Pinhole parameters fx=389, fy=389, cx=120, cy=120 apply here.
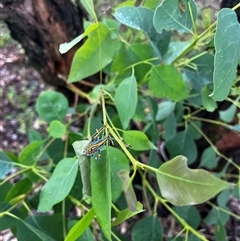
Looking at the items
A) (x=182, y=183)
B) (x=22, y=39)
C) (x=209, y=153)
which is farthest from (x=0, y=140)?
(x=182, y=183)

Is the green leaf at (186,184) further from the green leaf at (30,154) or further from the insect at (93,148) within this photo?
the green leaf at (30,154)

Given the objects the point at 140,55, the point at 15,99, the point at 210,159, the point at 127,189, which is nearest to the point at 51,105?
the point at 140,55

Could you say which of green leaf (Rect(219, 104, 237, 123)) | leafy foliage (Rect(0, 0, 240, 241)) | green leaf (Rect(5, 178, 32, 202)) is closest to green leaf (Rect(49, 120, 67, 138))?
leafy foliage (Rect(0, 0, 240, 241))

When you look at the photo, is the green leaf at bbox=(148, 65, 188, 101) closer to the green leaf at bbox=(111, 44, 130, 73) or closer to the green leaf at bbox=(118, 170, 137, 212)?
the green leaf at bbox=(111, 44, 130, 73)

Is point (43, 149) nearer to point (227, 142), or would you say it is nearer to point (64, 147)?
point (64, 147)

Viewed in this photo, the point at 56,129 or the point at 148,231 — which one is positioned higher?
the point at 56,129

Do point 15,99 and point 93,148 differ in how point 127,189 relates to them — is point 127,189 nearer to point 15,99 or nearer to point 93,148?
point 93,148
